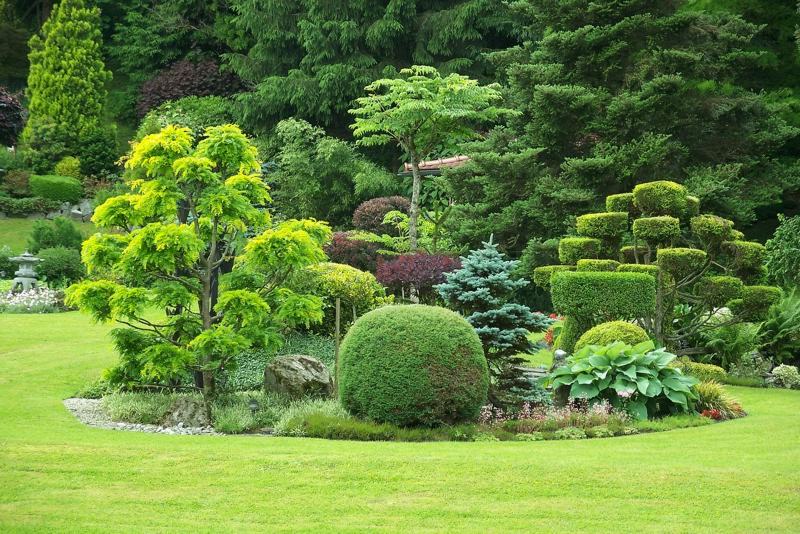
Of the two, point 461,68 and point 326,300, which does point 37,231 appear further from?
point 461,68

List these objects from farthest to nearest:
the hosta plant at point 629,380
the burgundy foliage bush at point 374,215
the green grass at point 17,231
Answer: the green grass at point 17,231, the burgundy foliage bush at point 374,215, the hosta plant at point 629,380

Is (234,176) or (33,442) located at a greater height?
(234,176)

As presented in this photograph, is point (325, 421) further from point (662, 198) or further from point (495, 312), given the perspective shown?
point (662, 198)

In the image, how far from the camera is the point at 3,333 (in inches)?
676

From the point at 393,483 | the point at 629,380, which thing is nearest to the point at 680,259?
the point at 629,380

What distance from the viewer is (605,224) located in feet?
51.9

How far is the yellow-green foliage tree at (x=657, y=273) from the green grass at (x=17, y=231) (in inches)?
660

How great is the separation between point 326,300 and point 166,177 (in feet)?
14.6

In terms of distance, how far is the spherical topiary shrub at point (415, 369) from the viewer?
10.6 m

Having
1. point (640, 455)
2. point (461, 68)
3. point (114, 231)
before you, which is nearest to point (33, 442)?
point (640, 455)

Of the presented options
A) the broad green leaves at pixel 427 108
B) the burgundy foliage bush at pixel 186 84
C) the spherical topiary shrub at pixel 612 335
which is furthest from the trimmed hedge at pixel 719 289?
the burgundy foliage bush at pixel 186 84

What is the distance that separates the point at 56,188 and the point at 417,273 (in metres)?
17.2

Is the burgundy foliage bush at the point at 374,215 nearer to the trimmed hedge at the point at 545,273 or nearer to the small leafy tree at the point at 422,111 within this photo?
the small leafy tree at the point at 422,111

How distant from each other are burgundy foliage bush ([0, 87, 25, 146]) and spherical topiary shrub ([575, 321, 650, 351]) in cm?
2617
